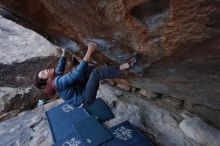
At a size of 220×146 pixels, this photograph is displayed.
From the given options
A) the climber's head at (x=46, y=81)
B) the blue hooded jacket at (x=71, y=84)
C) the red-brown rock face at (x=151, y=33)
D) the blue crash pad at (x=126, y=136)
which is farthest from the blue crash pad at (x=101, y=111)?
the climber's head at (x=46, y=81)

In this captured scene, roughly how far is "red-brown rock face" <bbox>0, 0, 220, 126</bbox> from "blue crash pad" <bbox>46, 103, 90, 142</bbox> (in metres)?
1.37

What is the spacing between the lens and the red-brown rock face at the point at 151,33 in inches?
88.6

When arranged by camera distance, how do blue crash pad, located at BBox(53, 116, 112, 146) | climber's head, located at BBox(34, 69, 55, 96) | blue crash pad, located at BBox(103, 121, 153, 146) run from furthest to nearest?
blue crash pad, located at BBox(53, 116, 112, 146) → blue crash pad, located at BBox(103, 121, 153, 146) → climber's head, located at BBox(34, 69, 55, 96)

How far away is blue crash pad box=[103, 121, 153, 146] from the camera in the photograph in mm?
4121

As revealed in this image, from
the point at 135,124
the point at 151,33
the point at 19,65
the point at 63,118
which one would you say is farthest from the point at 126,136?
the point at 19,65

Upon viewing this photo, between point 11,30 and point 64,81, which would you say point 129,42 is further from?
point 11,30

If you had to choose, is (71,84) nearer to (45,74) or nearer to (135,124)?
(45,74)

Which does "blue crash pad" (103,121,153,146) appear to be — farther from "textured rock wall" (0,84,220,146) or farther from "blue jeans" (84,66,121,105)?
"blue jeans" (84,66,121,105)

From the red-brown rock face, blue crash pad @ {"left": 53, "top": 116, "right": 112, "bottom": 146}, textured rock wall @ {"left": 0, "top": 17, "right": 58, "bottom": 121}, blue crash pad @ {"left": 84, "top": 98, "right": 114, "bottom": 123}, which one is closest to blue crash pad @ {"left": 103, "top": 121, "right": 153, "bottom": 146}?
blue crash pad @ {"left": 53, "top": 116, "right": 112, "bottom": 146}

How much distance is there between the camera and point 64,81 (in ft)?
12.7

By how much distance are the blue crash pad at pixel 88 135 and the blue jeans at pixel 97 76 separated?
0.72 metres

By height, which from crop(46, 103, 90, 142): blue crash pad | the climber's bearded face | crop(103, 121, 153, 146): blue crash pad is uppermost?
the climber's bearded face

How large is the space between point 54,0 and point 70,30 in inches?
31.0

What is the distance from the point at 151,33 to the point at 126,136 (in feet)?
7.12
